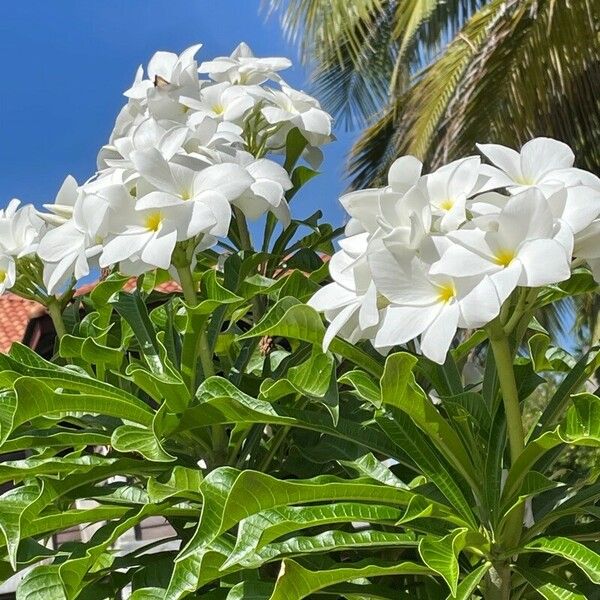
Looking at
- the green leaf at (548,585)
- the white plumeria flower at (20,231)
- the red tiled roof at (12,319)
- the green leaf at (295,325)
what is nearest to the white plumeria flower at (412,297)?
the green leaf at (295,325)

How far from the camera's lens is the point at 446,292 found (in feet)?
2.86

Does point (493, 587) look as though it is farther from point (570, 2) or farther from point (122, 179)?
point (570, 2)

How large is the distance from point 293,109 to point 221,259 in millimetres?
270

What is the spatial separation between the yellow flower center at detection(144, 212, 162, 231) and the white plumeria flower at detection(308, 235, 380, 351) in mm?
217

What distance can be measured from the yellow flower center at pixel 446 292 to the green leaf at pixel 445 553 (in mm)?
242

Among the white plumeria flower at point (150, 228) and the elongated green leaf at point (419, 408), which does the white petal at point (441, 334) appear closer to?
the elongated green leaf at point (419, 408)

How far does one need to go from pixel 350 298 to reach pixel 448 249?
132 millimetres

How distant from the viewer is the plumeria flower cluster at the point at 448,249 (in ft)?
2.75

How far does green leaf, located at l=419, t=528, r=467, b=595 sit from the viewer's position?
882 mm

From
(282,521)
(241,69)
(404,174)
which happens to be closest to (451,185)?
(404,174)

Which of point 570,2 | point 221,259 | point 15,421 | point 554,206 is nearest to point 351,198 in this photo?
point 554,206

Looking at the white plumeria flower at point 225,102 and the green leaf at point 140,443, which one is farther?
the white plumeria flower at point 225,102

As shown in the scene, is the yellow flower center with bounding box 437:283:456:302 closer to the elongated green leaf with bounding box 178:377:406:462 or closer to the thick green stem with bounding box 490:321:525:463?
the thick green stem with bounding box 490:321:525:463

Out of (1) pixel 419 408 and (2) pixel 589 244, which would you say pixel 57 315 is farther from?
(2) pixel 589 244
